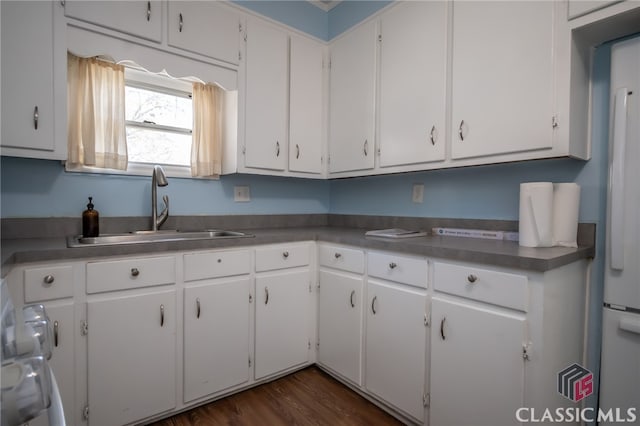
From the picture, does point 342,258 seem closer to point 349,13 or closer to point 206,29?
Result: point 206,29

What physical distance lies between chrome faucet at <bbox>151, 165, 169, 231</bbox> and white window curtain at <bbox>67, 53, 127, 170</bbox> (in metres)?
0.20

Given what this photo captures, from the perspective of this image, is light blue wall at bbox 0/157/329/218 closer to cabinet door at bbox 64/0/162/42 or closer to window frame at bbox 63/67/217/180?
window frame at bbox 63/67/217/180

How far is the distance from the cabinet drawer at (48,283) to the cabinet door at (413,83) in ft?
5.90

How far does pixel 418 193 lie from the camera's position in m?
2.28

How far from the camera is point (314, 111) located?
2555 mm

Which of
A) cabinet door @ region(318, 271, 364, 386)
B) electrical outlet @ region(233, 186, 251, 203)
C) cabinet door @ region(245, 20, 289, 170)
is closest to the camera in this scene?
cabinet door @ region(318, 271, 364, 386)

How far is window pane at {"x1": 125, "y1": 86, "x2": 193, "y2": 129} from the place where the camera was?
2.11m

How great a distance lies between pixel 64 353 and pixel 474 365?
5.67 feet

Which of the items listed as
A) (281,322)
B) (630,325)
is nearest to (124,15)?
(281,322)

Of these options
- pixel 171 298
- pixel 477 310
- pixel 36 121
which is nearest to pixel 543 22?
pixel 477 310

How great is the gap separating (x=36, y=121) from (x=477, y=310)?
2.17 metres

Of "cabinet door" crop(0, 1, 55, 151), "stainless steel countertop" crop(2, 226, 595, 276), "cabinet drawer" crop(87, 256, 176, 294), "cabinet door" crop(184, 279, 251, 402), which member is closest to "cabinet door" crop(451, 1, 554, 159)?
"stainless steel countertop" crop(2, 226, 595, 276)

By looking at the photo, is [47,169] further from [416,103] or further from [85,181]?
[416,103]

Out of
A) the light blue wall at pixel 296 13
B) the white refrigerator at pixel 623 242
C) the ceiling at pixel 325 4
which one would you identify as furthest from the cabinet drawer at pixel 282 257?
the ceiling at pixel 325 4
